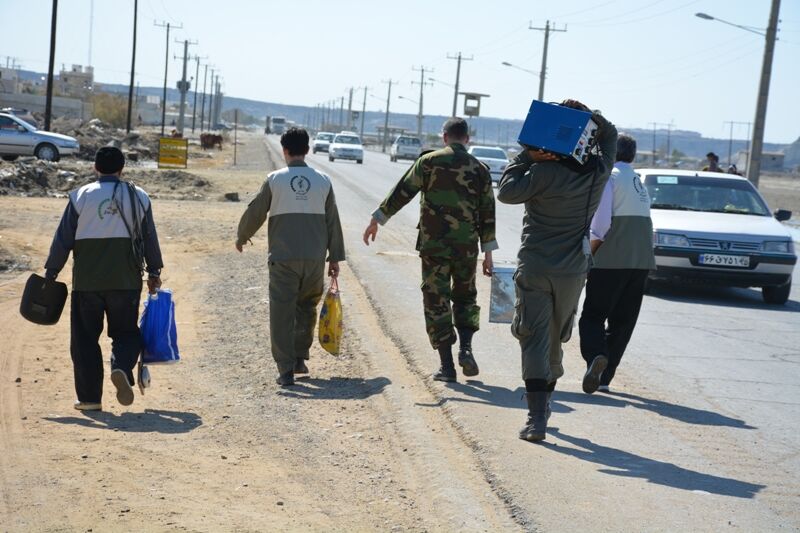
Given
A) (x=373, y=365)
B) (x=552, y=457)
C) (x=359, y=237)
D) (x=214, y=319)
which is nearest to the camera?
(x=552, y=457)

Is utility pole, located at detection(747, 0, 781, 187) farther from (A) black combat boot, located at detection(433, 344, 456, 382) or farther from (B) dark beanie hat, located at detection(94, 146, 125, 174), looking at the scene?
(B) dark beanie hat, located at detection(94, 146, 125, 174)

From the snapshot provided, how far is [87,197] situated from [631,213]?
385 centimetres

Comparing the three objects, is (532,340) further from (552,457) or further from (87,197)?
(87,197)

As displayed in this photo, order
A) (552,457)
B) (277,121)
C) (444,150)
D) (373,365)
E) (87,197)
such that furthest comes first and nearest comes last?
(277,121)
(373,365)
(444,150)
(87,197)
(552,457)

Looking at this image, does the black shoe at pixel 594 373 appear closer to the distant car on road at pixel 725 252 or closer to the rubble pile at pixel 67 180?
the distant car on road at pixel 725 252

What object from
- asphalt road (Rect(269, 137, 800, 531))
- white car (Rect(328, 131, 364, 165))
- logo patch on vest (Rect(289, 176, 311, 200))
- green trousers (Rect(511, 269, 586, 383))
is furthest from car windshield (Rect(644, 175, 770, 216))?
white car (Rect(328, 131, 364, 165))

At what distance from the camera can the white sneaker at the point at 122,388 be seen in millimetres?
7555

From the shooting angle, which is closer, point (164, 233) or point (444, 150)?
point (444, 150)

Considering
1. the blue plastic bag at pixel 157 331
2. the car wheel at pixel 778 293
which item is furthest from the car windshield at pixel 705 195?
the blue plastic bag at pixel 157 331

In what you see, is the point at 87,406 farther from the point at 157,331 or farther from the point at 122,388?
the point at 157,331

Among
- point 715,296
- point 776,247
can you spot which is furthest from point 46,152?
point 776,247

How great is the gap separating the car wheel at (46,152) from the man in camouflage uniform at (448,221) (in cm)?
3216

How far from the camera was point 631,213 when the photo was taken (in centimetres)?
816

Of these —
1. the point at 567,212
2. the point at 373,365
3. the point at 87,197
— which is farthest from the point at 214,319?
the point at 567,212
